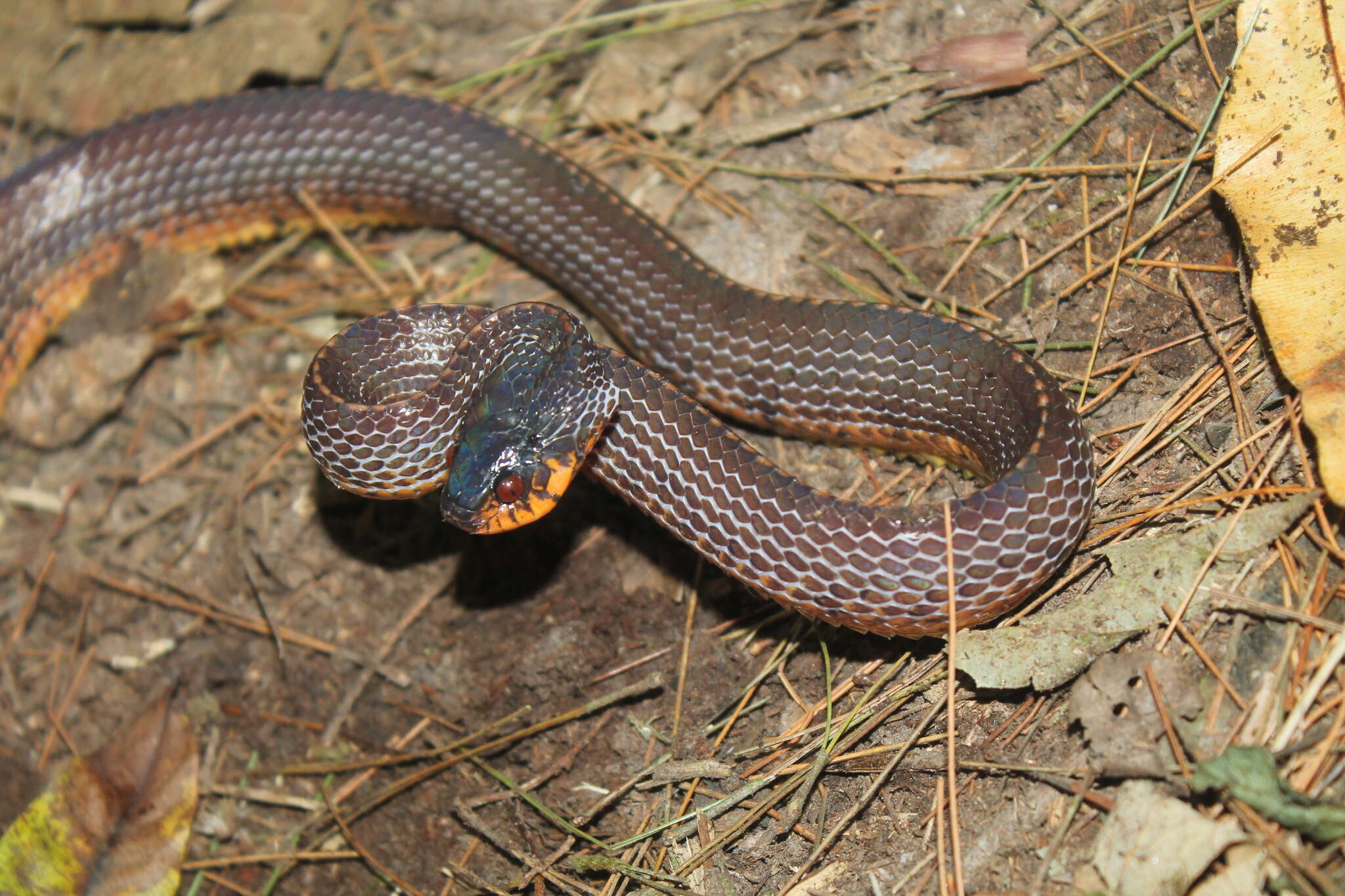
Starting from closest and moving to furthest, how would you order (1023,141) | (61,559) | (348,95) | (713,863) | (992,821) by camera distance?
(992,821) → (713,863) → (1023,141) → (61,559) → (348,95)

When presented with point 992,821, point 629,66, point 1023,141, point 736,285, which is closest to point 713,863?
point 992,821

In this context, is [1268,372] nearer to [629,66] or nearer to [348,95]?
[629,66]

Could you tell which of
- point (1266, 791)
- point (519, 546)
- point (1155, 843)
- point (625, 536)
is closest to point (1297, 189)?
point (1266, 791)

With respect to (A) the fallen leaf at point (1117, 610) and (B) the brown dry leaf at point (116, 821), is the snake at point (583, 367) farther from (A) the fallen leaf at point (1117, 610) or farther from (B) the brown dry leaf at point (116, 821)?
(B) the brown dry leaf at point (116, 821)

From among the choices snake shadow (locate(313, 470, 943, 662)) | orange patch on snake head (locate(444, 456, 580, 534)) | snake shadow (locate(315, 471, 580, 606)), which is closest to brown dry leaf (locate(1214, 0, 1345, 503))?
snake shadow (locate(313, 470, 943, 662))

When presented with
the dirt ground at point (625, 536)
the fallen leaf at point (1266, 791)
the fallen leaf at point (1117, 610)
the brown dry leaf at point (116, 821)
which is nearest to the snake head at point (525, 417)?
the dirt ground at point (625, 536)

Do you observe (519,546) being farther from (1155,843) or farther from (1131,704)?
(1155,843)
